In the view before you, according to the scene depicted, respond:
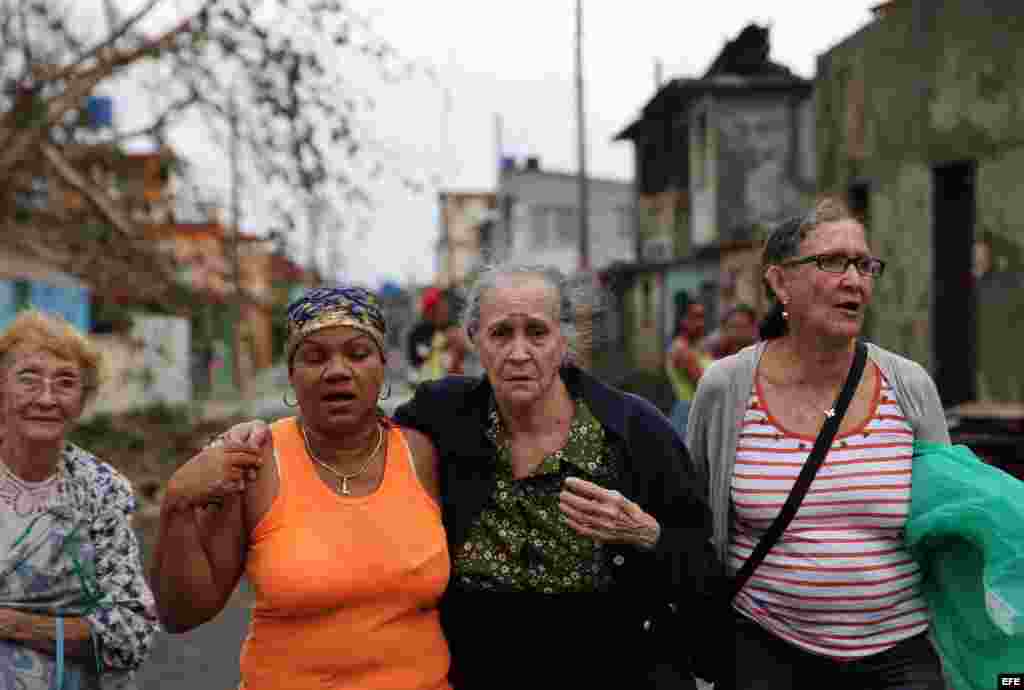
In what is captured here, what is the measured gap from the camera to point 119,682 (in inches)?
128

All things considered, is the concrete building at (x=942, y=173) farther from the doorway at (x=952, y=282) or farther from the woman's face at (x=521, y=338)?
the woman's face at (x=521, y=338)

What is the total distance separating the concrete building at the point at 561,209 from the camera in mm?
45656

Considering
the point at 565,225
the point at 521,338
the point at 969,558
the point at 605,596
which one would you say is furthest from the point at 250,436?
the point at 565,225

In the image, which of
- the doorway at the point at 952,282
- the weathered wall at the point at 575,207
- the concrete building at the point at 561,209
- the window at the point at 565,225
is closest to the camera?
the doorway at the point at 952,282

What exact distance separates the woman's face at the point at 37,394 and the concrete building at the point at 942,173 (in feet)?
39.0

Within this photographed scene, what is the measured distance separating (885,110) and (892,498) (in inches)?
549

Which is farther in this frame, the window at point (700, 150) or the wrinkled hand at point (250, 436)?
the window at point (700, 150)

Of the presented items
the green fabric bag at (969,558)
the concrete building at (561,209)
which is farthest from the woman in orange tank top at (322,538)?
the concrete building at (561,209)

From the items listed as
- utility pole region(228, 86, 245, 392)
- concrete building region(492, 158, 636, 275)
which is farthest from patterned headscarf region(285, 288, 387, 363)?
concrete building region(492, 158, 636, 275)

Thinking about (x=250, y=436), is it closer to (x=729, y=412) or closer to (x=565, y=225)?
(x=729, y=412)

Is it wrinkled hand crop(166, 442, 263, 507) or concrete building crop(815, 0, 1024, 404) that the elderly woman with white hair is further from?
concrete building crop(815, 0, 1024, 404)

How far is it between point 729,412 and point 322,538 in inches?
50.4

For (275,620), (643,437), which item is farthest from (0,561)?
(643,437)

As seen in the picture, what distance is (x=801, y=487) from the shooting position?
3041mm
